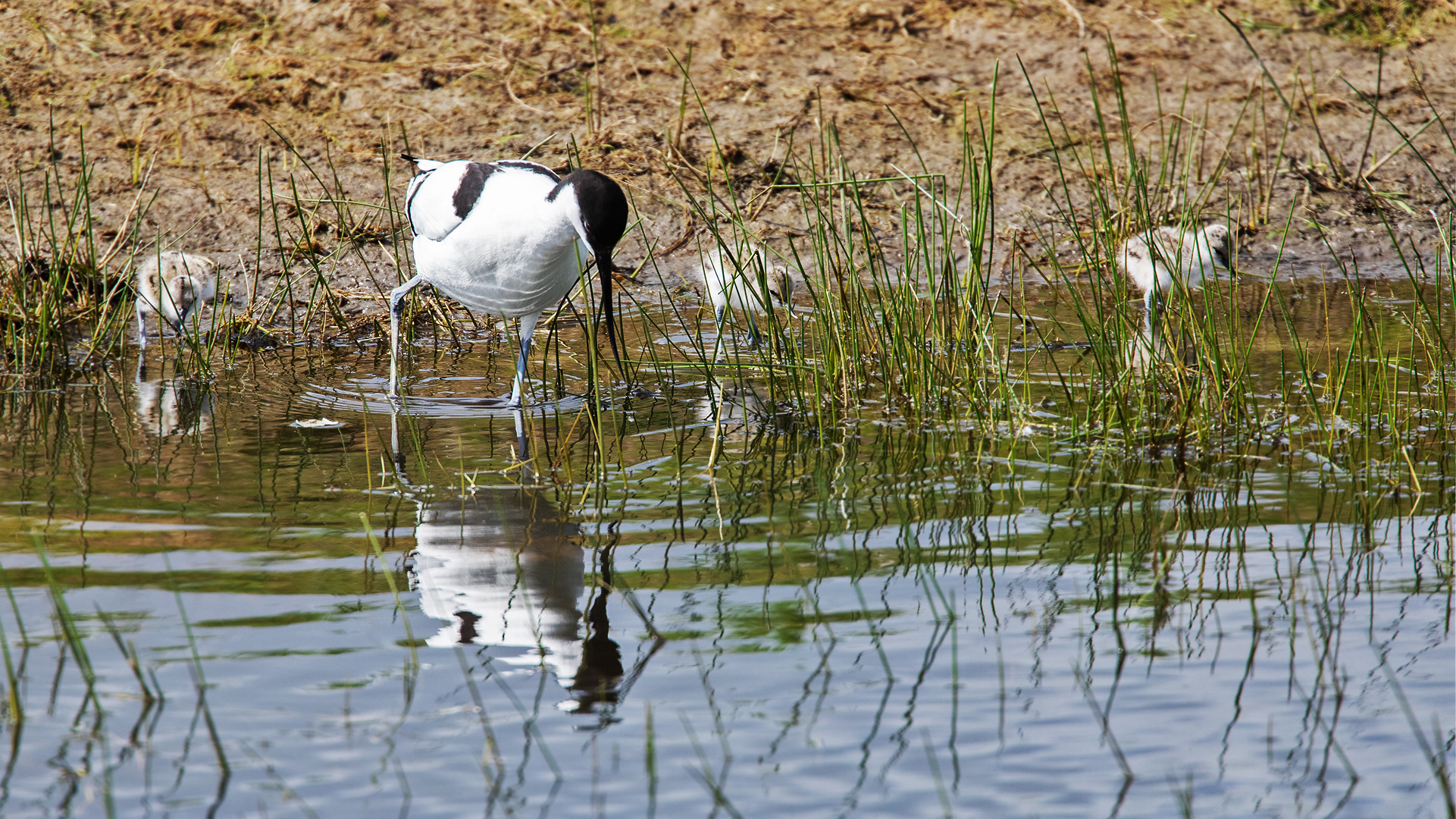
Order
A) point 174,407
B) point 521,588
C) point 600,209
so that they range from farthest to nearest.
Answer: point 174,407
point 600,209
point 521,588

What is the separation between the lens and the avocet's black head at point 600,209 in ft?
15.2

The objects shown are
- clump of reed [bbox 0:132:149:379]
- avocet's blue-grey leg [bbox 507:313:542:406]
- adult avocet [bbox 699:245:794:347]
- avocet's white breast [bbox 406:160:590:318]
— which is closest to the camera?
avocet's white breast [bbox 406:160:590:318]

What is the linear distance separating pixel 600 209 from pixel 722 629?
1905 millimetres

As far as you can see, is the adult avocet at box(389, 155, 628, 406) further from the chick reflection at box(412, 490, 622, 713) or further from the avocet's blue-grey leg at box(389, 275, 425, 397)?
the chick reflection at box(412, 490, 622, 713)

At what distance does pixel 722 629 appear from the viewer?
322 cm

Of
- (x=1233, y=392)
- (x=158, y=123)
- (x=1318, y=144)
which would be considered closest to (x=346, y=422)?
(x=1233, y=392)

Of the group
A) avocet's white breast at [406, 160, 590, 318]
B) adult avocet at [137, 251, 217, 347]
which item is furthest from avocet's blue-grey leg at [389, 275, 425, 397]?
adult avocet at [137, 251, 217, 347]

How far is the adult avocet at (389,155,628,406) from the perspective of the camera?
4.74 meters

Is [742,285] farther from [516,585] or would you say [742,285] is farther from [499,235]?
[516,585]

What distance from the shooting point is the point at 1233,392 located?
185 inches

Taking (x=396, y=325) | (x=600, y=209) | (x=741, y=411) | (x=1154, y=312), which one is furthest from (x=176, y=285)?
(x=1154, y=312)

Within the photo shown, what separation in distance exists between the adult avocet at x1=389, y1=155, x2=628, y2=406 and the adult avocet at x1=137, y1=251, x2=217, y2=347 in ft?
4.38

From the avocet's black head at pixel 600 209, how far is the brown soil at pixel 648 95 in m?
2.89

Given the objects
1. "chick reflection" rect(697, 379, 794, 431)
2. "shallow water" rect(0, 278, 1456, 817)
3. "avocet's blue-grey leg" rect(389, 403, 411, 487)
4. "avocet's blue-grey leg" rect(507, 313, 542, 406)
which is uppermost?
"avocet's blue-grey leg" rect(507, 313, 542, 406)
